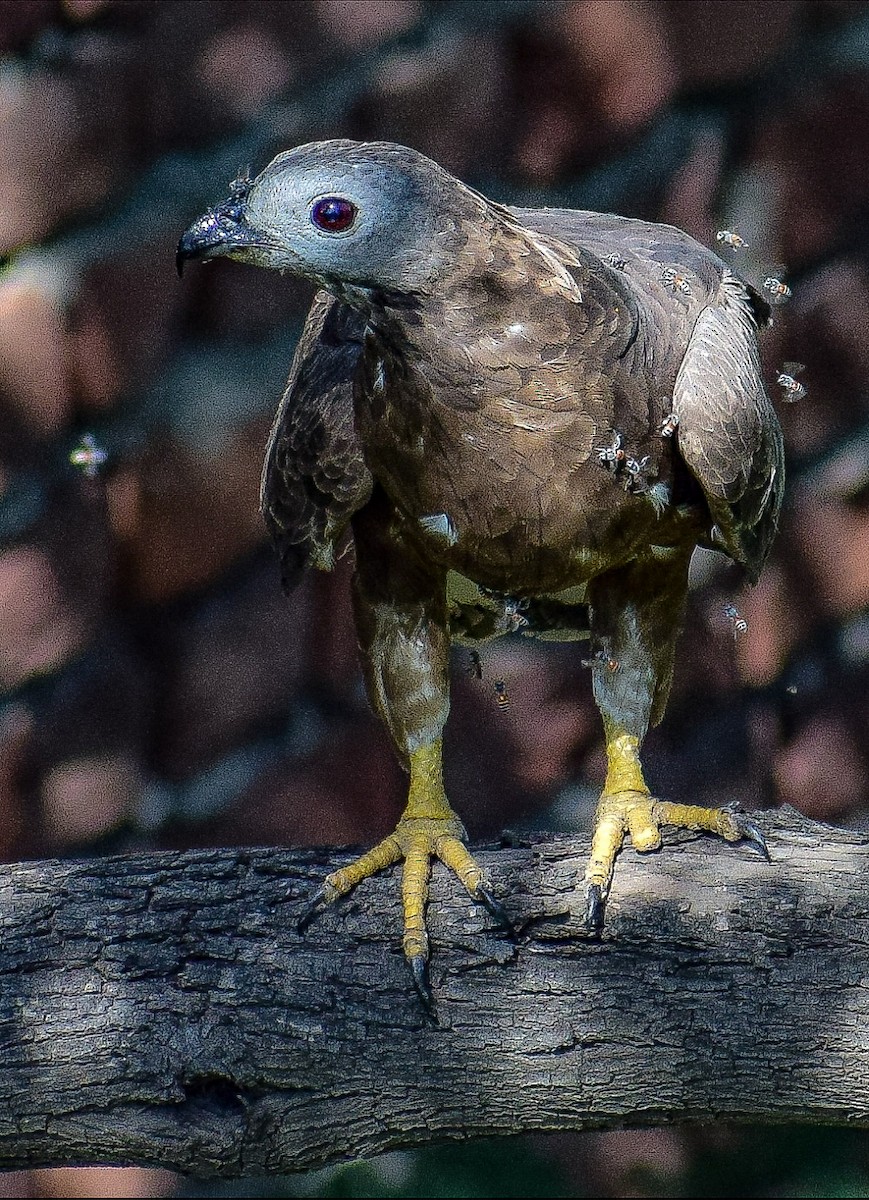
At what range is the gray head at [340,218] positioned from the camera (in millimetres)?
2217

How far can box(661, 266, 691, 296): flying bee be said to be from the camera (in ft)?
9.50

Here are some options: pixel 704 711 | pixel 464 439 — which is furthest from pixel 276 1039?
pixel 704 711

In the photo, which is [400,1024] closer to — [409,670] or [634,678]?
[409,670]

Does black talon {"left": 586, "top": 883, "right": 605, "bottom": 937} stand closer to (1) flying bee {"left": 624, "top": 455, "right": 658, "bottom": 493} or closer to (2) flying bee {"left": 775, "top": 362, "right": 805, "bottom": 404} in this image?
(1) flying bee {"left": 624, "top": 455, "right": 658, "bottom": 493}

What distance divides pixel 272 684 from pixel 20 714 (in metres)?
0.62

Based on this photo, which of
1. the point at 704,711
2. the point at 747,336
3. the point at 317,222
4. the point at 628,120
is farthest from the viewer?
the point at 704,711

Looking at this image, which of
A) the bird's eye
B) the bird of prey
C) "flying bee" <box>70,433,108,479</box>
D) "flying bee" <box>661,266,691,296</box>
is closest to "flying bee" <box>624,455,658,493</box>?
the bird of prey

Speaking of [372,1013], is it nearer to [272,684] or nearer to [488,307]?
[488,307]

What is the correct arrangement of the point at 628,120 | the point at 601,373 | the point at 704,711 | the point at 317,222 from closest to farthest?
the point at 317,222 → the point at 601,373 → the point at 628,120 → the point at 704,711

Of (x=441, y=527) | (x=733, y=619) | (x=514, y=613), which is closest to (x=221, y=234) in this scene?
(x=441, y=527)

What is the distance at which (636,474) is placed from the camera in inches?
104

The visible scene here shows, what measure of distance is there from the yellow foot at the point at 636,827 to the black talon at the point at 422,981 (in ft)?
0.94

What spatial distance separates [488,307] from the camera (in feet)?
7.81

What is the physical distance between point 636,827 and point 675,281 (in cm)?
106
